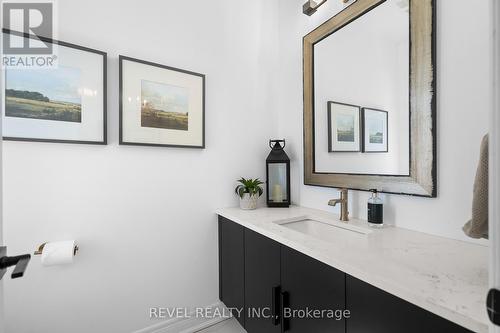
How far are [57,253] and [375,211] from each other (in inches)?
59.9

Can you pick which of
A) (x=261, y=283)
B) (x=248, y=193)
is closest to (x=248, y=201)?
(x=248, y=193)

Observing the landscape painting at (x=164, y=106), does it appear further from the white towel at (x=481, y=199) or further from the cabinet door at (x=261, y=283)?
the white towel at (x=481, y=199)

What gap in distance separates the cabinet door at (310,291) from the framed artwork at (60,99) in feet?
3.79

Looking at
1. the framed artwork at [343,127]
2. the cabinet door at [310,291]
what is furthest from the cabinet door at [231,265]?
the framed artwork at [343,127]

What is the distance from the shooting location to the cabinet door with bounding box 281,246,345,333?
813mm

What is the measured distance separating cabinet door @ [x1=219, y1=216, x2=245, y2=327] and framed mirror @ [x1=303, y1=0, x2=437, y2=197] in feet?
2.10

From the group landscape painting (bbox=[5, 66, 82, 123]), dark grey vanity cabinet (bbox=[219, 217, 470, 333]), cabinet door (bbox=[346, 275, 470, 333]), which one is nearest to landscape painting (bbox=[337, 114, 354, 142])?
dark grey vanity cabinet (bbox=[219, 217, 470, 333])

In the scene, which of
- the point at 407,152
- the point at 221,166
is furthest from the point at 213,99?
the point at 407,152

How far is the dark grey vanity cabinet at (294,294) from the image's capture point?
64 centimetres

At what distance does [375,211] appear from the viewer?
117 cm

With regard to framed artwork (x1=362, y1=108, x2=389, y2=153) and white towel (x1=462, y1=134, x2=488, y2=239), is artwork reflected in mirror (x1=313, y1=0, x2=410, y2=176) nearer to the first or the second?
framed artwork (x1=362, y1=108, x2=389, y2=153)

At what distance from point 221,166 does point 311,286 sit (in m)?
0.99

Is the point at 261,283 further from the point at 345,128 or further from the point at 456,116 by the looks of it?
the point at 456,116

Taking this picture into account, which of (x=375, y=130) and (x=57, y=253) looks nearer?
(x=57, y=253)
